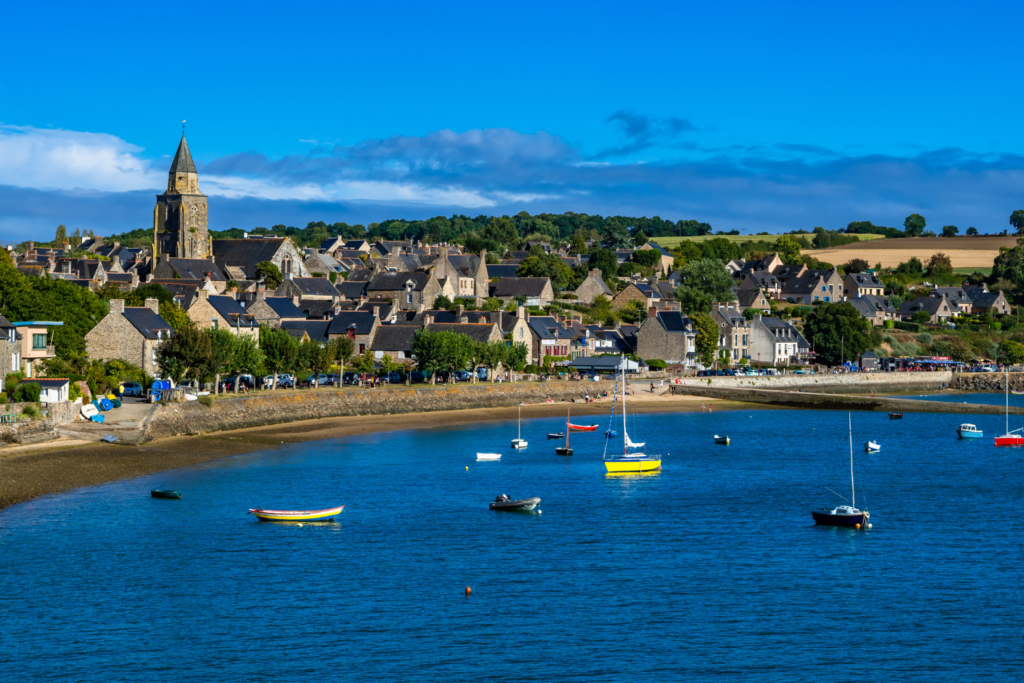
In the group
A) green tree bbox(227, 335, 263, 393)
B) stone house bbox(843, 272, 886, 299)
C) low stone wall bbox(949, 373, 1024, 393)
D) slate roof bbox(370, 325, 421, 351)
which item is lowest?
low stone wall bbox(949, 373, 1024, 393)

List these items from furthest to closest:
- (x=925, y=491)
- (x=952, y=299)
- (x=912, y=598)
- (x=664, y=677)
Answer: (x=952, y=299)
(x=925, y=491)
(x=912, y=598)
(x=664, y=677)

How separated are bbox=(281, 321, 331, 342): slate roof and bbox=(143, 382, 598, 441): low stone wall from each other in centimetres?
1596

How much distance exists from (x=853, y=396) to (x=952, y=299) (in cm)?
7375

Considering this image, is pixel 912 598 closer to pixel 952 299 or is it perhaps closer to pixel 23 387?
pixel 23 387

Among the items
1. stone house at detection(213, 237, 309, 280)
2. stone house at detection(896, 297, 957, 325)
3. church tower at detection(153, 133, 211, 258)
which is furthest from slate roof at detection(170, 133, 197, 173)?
stone house at detection(896, 297, 957, 325)

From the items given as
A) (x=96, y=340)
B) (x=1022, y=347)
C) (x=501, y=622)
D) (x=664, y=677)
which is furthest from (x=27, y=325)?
(x=1022, y=347)

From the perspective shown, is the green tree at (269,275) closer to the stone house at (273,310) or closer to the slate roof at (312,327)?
the stone house at (273,310)

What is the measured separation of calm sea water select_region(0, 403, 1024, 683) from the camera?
2806cm

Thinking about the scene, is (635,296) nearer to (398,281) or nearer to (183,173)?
(398,281)

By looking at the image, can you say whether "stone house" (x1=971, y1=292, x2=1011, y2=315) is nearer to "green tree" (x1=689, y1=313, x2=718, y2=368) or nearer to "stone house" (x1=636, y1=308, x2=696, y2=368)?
"green tree" (x1=689, y1=313, x2=718, y2=368)

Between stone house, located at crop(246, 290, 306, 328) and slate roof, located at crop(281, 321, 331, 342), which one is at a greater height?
stone house, located at crop(246, 290, 306, 328)

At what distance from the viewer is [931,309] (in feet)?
547

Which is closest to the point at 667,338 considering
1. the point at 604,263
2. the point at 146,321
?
the point at 604,263

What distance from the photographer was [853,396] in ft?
359
